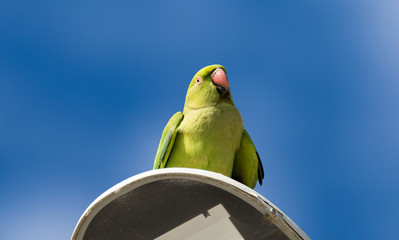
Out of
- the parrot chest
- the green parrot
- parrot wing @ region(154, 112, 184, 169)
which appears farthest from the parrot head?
parrot wing @ region(154, 112, 184, 169)

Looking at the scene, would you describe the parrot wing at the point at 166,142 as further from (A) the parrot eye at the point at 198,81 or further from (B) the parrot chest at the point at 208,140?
(A) the parrot eye at the point at 198,81

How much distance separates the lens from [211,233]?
7.02ft

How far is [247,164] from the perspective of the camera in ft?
14.0

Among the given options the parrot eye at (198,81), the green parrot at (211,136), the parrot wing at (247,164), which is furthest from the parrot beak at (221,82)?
the parrot wing at (247,164)

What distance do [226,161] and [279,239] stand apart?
204 centimetres

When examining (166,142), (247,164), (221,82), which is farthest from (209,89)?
(247,164)

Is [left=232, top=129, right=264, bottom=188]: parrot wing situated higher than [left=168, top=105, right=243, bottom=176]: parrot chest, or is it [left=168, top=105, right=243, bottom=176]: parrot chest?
[left=168, top=105, right=243, bottom=176]: parrot chest

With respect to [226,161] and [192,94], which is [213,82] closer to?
[192,94]

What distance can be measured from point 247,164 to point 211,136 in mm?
544

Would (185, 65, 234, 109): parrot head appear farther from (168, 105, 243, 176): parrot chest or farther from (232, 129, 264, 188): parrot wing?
(232, 129, 264, 188): parrot wing

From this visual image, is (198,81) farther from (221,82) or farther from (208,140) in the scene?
(208,140)

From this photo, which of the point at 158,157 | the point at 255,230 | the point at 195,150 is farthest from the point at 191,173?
the point at 158,157

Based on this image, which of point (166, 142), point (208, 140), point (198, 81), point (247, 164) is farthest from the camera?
point (198, 81)

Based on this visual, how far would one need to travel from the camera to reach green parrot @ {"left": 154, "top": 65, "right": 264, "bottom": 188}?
13.2 feet
